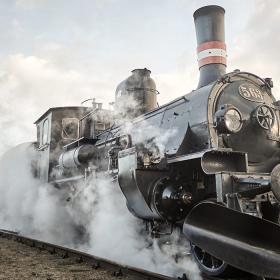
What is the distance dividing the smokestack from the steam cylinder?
5.90ft

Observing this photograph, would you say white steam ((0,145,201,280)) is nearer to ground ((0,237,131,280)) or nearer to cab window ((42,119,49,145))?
ground ((0,237,131,280))

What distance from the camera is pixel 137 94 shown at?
24.7 ft

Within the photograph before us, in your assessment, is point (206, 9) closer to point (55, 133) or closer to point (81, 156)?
point (81, 156)

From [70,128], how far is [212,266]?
20.4 ft

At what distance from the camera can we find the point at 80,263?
5.11m

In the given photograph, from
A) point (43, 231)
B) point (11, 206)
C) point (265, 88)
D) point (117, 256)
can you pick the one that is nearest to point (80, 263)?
point (117, 256)

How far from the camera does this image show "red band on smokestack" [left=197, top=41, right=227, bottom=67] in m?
5.84

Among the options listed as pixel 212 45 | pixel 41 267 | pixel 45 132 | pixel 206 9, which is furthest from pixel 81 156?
pixel 206 9

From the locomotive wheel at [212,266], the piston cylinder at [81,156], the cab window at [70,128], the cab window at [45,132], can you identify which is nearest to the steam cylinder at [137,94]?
the piston cylinder at [81,156]

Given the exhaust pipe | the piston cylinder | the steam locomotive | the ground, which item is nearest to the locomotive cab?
the piston cylinder

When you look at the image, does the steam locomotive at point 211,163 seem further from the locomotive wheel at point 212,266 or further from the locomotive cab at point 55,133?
the locomotive cab at point 55,133

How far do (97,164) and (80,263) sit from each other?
2.68 metres

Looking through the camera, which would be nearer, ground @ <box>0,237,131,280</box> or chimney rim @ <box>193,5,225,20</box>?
ground @ <box>0,237,131,280</box>

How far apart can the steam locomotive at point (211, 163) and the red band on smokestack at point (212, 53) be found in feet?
0.05
